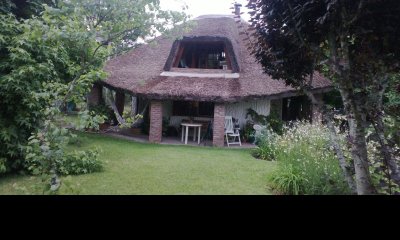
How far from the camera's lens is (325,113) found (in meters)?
3.32

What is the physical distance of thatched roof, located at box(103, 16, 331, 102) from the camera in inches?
565

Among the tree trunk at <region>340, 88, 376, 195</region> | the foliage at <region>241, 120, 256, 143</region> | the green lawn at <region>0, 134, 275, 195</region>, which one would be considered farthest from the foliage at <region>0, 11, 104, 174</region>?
the foliage at <region>241, 120, 256, 143</region>

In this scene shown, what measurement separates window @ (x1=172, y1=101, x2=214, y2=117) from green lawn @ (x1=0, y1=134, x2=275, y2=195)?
4.38m

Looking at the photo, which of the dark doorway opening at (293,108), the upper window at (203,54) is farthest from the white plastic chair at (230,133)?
the dark doorway opening at (293,108)

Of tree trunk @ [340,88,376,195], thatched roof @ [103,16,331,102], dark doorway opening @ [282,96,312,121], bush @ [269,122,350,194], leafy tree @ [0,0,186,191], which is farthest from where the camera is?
dark doorway opening @ [282,96,312,121]

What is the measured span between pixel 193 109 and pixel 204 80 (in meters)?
2.63

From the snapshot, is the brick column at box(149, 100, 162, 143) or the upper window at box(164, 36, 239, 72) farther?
the upper window at box(164, 36, 239, 72)

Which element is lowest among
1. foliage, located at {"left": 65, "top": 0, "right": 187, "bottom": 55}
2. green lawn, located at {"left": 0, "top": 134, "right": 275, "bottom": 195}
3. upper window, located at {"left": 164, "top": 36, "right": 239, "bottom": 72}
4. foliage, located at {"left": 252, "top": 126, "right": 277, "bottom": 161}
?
green lawn, located at {"left": 0, "top": 134, "right": 275, "bottom": 195}

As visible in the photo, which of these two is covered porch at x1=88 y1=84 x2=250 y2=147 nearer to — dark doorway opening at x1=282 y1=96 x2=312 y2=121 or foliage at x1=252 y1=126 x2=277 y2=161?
foliage at x1=252 y1=126 x2=277 y2=161

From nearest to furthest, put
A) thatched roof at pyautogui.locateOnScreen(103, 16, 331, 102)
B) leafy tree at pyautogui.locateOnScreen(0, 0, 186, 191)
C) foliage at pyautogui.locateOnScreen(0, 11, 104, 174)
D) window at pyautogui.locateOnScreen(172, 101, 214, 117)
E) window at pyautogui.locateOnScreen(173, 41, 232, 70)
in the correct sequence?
1. leafy tree at pyautogui.locateOnScreen(0, 0, 186, 191)
2. foliage at pyautogui.locateOnScreen(0, 11, 104, 174)
3. thatched roof at pyautogui.locateOnScreen(103, 16, 331, 102)
4. window at pyautogui.locateOnScreen(172, 101, 214, 117)
5. window at pyautogui.locateOnScreen(173, 41, 232, 70)

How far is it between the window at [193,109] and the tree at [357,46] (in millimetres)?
14051

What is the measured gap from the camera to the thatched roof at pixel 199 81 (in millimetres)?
14344

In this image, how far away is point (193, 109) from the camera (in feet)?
58.2
